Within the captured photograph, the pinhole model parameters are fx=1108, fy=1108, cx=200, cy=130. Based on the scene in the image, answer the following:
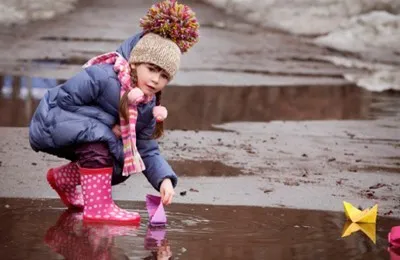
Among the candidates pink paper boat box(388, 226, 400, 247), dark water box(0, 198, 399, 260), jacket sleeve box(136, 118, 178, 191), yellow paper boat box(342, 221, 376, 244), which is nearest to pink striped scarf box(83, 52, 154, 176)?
jacket sleeve box(136, 118, 178, 191)

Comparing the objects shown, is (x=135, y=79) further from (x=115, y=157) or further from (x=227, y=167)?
(x=227, y=167)

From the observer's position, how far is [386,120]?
941 cm

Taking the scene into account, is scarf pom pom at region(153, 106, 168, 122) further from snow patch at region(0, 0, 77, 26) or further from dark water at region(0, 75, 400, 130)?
snow patch at region(0, 0, 77, 26)

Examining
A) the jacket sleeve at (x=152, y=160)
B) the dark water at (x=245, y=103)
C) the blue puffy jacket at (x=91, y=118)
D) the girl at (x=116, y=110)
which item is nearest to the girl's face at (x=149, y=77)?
the girl at (x=116, y=110)

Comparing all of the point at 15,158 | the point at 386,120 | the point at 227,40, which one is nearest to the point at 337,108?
the point at 386,120

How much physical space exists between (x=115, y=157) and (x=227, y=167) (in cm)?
172

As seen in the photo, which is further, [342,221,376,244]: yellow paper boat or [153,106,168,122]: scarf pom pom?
[153,106,168,122]: scarf pom pom

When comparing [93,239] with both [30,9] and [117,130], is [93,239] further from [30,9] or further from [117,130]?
[30,9]

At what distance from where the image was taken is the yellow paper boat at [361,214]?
18.8ft

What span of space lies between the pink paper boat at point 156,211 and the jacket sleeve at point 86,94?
0.44 meters

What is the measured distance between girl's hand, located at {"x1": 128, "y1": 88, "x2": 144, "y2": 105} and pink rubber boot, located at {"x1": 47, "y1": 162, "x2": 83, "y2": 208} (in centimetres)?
60

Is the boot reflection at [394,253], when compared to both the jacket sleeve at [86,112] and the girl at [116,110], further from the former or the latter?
the jacket sleeve at [86,112]

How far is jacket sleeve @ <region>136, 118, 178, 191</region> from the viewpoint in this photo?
563 cm

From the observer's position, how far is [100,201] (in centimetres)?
550
